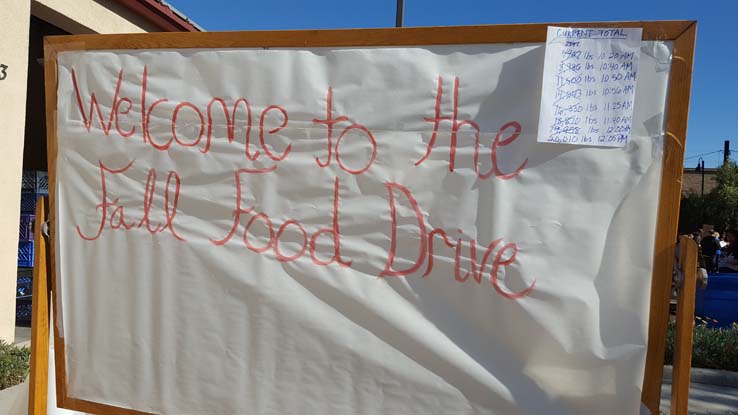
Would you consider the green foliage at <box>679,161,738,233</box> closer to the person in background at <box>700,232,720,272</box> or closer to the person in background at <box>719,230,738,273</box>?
the person in background at <box>719,230,738,273</box>

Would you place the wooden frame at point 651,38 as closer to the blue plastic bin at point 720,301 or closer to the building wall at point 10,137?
the building wall at point 10,137

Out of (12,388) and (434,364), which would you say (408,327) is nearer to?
(434,364)

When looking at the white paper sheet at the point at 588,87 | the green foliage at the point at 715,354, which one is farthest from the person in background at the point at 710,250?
the white paper sheet at the point at 588,87

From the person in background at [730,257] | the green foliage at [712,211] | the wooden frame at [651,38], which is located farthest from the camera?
the green foliage at [712,211]

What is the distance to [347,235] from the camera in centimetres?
203

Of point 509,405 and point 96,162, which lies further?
point 96,162

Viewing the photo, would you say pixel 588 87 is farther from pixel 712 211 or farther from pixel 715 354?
pixel 712 211

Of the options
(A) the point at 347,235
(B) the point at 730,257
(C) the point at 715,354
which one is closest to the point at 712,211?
(B) the point at 730,257

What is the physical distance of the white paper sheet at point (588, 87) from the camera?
1813mm

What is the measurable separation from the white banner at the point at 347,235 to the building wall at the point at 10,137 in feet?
10.7

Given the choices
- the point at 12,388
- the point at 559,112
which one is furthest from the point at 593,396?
the point at 12,388

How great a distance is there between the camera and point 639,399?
1851mm

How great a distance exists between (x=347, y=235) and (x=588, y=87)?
962 millimetres

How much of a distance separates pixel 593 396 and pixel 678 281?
482mm
